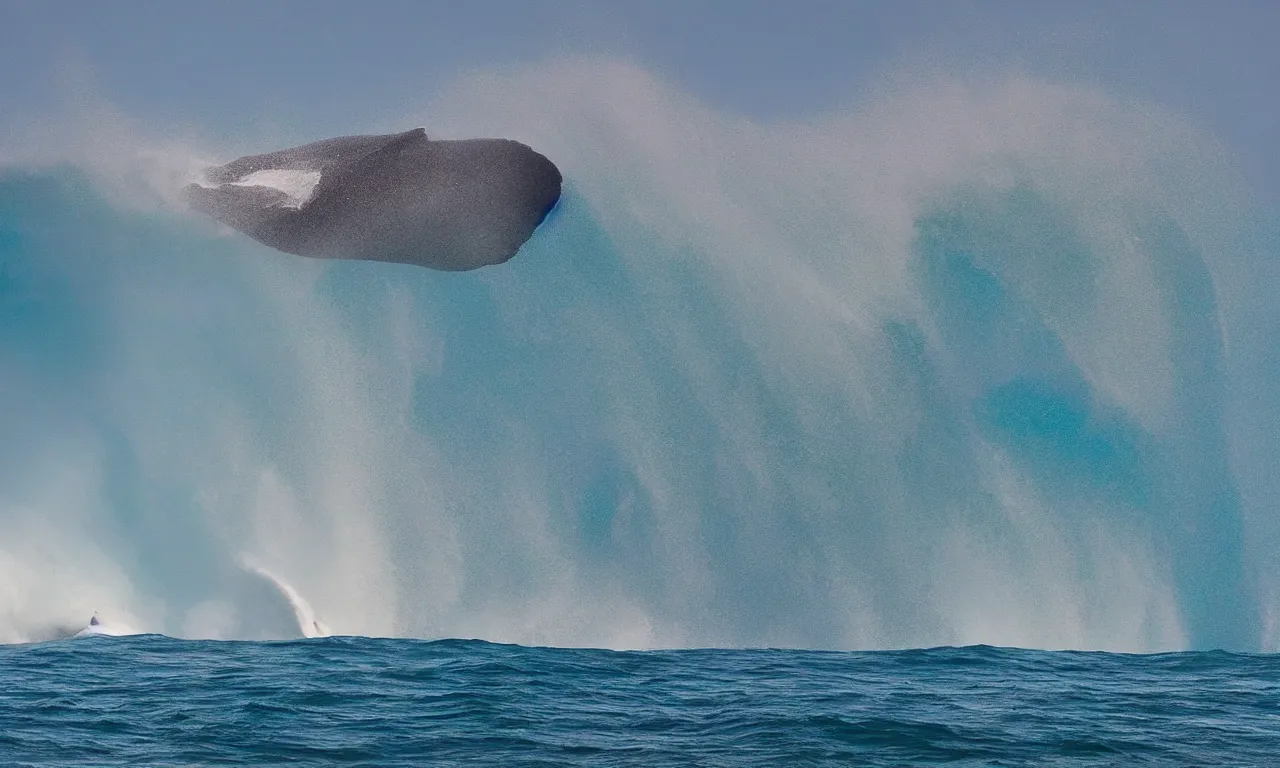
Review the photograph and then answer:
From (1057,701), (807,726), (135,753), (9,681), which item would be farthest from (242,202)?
(1057,701)

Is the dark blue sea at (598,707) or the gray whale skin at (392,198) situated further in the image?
the gray whale skin at (392,198)

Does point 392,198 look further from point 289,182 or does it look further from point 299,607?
point 299,607

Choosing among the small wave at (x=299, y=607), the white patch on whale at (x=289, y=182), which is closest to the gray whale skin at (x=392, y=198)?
the white patch on whale at (x=289, y=182)

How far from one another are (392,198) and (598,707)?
56.3 ft

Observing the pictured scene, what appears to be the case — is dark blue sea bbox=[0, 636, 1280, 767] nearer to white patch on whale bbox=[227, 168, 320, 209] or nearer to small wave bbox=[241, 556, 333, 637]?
small wave bbox=[241, 556, 333, 637]

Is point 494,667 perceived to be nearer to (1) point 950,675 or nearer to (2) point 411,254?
(1) point 950,675

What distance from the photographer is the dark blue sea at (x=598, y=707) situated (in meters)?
13.6

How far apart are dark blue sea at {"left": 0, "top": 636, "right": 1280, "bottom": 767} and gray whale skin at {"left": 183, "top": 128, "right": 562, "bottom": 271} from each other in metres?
11.1

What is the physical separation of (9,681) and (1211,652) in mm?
25182

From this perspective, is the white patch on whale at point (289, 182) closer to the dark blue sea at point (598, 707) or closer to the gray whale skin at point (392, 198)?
the gray whale skin at point (392, 198)

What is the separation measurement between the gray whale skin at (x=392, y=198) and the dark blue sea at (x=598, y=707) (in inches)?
437

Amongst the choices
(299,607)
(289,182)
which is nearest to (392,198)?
(289,182)

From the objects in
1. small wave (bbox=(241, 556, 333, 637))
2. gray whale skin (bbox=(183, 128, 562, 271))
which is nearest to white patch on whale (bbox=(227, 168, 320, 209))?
gray whale skin (bbox=(183, 128, 562, 271))

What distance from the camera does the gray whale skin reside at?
28.3 metres
